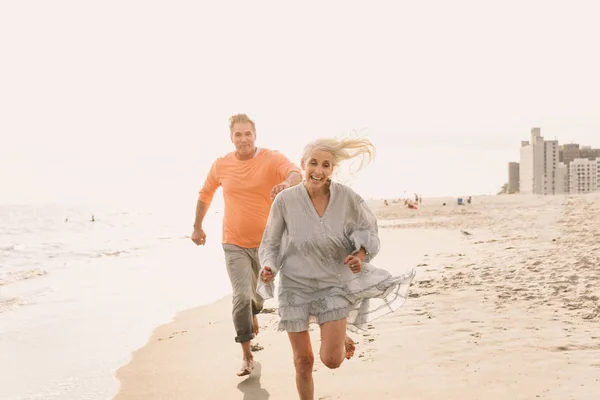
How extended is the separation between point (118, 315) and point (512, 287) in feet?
19.3

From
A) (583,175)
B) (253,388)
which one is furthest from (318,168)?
(583,175)

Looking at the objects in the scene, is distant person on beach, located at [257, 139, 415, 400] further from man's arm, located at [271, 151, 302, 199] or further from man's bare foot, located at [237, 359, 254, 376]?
man's bare foot, located at [237, 359, 254, 376]

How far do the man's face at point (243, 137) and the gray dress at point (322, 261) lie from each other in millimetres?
1423

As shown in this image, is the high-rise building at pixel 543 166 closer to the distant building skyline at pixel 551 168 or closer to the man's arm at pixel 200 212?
the distant building skyline at pixel 551 168

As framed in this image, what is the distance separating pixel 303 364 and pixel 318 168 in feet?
4.26

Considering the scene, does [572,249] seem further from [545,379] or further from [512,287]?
[545,379]

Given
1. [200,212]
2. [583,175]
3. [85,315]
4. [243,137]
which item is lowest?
[85,315]

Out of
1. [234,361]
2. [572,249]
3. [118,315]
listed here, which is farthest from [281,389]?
[572,249]

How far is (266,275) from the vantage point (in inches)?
149

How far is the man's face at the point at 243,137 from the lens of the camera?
5.27m

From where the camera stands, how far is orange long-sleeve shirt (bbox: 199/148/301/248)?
17.2ft

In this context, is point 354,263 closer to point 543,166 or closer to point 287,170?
point 287,170

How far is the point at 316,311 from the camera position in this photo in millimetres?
3797

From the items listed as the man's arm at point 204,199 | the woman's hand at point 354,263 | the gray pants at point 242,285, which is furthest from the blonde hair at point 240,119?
the woman's hand at point 354,263
